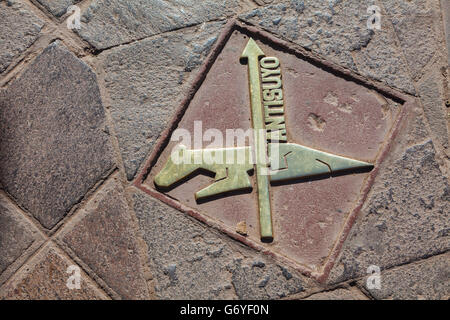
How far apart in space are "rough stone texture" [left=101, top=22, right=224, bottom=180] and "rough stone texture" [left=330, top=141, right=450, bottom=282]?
2.89 feet

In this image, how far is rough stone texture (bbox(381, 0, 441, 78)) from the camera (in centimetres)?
167

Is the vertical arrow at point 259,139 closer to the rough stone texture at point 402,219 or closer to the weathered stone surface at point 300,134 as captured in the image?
the weathered stone surface at point 300,134

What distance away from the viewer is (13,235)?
1.54 metres

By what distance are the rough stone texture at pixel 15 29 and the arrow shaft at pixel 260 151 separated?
36.8 inches

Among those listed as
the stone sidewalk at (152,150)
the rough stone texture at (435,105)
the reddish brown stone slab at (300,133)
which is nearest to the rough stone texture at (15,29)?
the stone sidewalk at (152,150)

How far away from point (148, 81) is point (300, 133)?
66cm

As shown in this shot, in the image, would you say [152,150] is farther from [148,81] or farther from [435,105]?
[435,105]

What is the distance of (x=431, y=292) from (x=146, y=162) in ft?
4.00

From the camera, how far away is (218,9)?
1688 mm

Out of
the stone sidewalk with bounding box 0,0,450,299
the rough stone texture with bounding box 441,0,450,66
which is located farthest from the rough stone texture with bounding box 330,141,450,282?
the rough stone texture with bounding box 441,0,450,66

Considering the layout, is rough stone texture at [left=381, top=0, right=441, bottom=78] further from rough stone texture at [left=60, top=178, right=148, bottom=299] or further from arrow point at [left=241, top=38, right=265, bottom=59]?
rough stone texture at [left=60, top=178, right=148, bottom=299]

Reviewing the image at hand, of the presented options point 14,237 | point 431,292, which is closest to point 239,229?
point 431,292

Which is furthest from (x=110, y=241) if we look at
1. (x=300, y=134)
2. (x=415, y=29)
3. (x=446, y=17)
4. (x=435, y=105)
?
(x=446, y=17)

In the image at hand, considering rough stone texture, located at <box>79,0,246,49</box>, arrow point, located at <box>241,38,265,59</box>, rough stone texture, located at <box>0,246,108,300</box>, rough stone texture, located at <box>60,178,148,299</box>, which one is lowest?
rough stone texture, located at <box>0,246,108,300</box>
